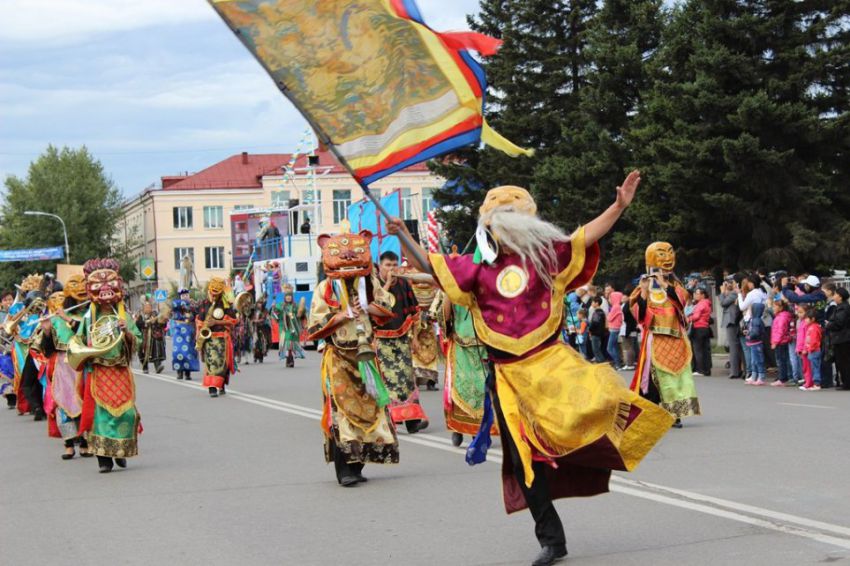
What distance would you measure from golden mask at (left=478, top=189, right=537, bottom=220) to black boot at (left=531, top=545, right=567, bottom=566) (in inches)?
69.0

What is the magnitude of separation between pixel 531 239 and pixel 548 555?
162cm

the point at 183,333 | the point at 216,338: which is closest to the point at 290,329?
the point at 183,333

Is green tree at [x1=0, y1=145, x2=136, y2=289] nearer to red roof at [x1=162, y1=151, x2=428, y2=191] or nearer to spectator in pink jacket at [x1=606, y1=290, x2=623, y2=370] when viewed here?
red roof at [x1=162, y1=151, x2=428, y2=191]

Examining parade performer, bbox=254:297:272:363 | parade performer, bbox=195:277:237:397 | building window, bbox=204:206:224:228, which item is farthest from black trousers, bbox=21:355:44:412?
building window, bbox=204:206:224:228

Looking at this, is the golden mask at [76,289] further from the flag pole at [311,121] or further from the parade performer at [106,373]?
the flag pole at [311,121]

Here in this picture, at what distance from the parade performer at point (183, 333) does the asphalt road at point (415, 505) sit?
11226 mm

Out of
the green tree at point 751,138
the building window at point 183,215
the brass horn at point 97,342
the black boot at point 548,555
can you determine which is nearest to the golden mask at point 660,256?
the brass horn at point 97,342

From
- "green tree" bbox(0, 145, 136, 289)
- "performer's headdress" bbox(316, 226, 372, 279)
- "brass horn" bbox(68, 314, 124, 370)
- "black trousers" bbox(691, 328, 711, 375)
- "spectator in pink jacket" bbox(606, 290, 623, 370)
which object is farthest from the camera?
"green tree" bbox(0, 145, 136, 289)

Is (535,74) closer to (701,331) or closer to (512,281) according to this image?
(701,331)

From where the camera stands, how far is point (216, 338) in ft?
70.5

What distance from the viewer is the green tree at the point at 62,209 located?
90688 mm

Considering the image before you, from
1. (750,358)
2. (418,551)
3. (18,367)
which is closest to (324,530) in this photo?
(418,551)

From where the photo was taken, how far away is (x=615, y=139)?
39656mm

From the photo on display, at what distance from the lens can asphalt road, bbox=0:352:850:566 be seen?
24.4ft
